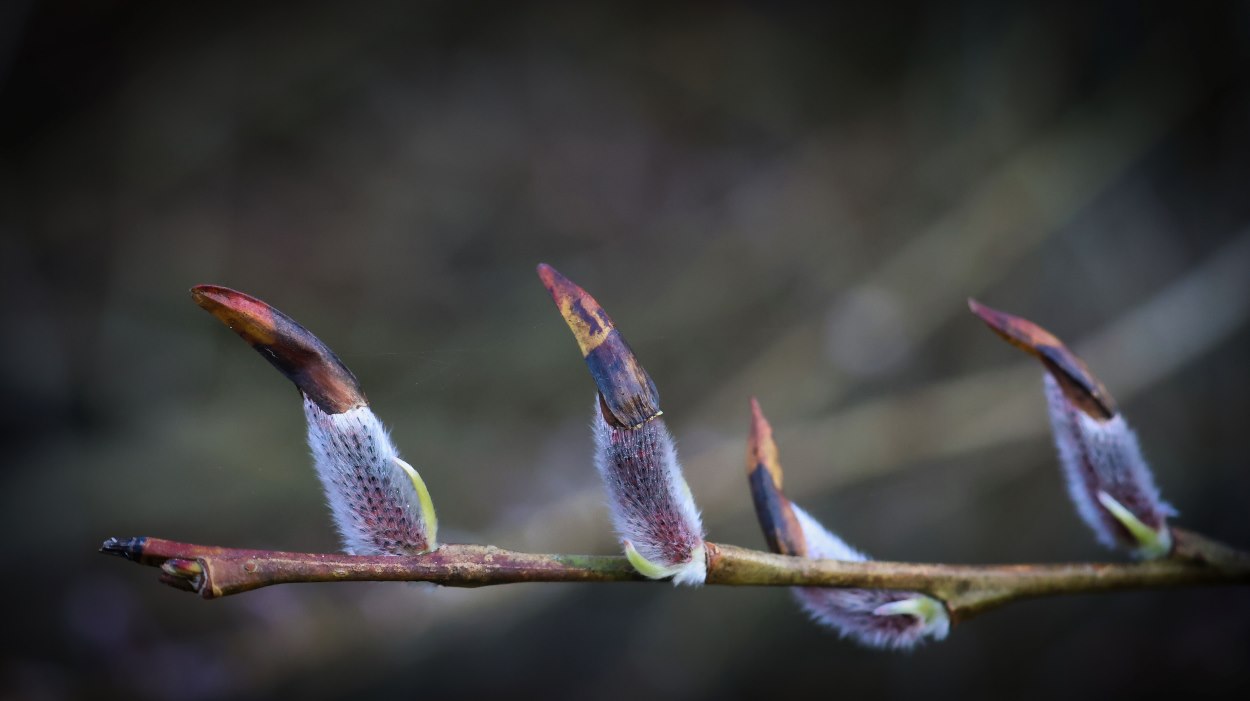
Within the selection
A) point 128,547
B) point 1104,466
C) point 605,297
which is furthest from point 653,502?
point 605,297

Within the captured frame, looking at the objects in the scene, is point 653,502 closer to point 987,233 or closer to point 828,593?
point 828,593

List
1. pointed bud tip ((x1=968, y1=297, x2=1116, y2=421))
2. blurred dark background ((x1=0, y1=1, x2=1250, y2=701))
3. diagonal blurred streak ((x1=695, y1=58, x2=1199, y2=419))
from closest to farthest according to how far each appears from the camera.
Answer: pointed bud tip ((x1=968, y1=297, x2=1116, y2=421))
blurred dark background ((x1=0, y1=1, x2=1250, y2=701))
diagonal blurred streak ((x1=695, y1=58, x2=1199, y2=419))

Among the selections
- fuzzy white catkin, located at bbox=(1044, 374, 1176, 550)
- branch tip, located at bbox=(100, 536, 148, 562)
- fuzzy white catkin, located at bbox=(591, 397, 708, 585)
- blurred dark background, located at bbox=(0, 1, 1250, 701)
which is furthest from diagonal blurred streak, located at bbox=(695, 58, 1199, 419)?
branch tip, located at bbox=(100, 536, 148, 562)

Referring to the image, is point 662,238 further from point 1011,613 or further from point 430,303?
point 1011,613

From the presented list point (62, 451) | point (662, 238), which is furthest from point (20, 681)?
point (662, 238)

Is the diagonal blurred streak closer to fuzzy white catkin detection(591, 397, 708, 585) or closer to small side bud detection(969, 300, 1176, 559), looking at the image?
small side bud detection(969, 300, 1176, 559)

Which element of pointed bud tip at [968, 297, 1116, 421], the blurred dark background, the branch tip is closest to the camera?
the branch tip
